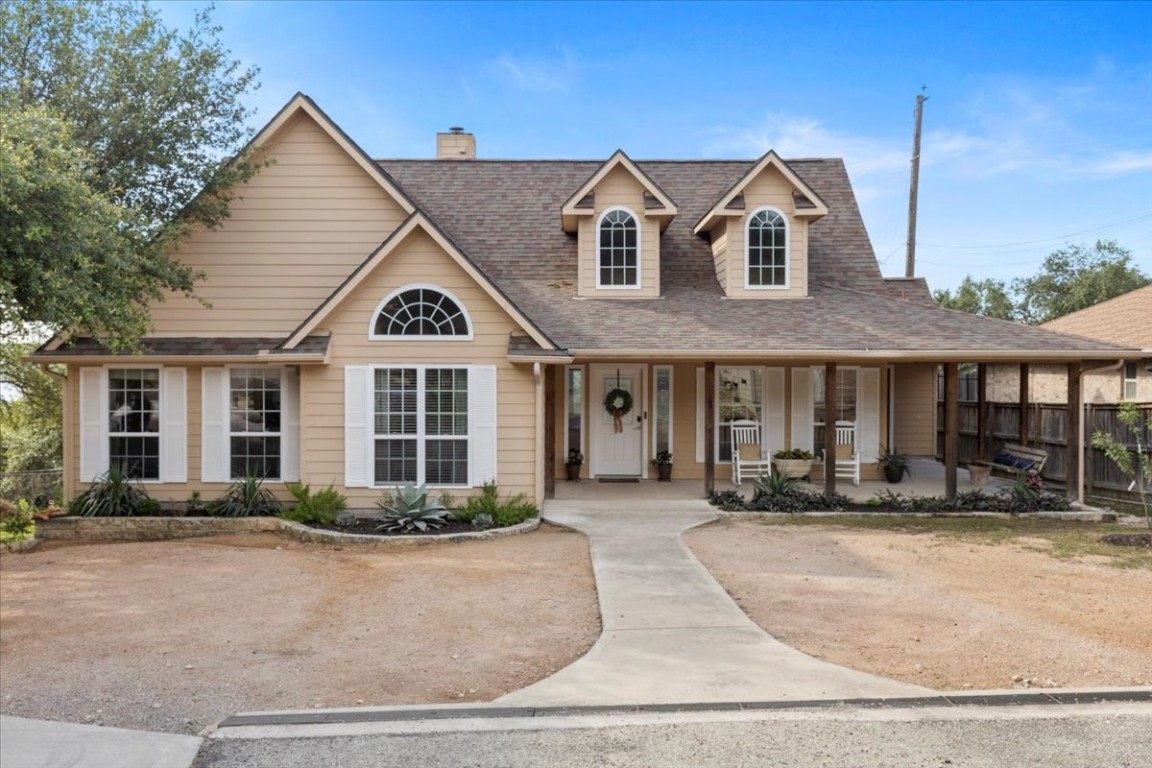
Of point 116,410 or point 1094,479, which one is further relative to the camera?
point 1094,479

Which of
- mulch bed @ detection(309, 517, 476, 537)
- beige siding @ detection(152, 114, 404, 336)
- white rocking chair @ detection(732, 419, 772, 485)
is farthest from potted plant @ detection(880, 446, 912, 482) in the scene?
beige siding @ detection(152, 114, 404, 336)

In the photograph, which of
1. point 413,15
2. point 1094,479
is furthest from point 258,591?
point 1094,479

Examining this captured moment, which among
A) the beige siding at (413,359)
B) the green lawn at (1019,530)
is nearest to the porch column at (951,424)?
the green lawn at (1019,530)

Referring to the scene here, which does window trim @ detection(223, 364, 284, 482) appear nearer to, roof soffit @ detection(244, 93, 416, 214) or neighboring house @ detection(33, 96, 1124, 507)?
neighboring house @ detection(33, 96, 1124, 507)

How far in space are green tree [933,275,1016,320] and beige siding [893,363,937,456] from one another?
29.7m

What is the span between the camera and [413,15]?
15609 mm

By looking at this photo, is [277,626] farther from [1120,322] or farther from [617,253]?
[1120,322]

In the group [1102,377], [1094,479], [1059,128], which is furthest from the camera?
[1102,377]

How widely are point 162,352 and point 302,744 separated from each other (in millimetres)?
9670

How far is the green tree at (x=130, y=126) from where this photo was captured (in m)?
9.81

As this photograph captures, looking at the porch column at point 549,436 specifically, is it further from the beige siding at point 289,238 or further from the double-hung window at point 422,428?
the beige siding at point 289,238

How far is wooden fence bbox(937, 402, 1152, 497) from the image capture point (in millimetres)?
14266

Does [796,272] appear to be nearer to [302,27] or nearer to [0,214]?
[302,27]

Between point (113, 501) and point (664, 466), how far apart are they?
953 cm
